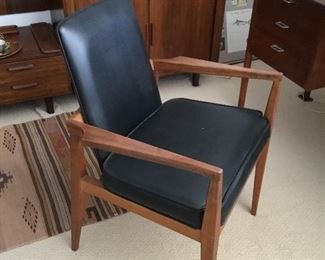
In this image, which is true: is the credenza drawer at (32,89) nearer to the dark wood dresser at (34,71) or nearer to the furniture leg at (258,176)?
the dark wood dresser at (34,71)

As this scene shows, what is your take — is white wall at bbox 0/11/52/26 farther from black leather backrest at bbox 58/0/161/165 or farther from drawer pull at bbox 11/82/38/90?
black leather backrest at bbox 58/0/161/165

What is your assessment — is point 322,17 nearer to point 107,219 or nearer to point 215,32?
point 215,32

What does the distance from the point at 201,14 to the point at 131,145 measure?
1392 millimetres

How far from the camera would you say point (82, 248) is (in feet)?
4.80

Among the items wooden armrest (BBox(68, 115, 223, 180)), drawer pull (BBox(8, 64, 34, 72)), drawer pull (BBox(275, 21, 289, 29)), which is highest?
drawer pull (BBox(275, 21, 289, 29))

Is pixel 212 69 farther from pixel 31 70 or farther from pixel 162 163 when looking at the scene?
pixel 31 70

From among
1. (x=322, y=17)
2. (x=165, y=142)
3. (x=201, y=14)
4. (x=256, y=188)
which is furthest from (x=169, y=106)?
(x=201, y=14)

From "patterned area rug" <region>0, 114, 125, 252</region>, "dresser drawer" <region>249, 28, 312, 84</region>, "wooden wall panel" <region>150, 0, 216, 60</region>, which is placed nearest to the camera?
"patterned area rug" <region>0, 114, 125, 252</region>

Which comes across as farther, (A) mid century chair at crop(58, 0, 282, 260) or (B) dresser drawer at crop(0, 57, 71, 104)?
(B) dresser drawer at crop(0, 57, 71, 104)

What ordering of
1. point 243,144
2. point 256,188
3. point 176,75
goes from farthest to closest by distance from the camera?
point 176,75 < point 256,188 < point 243,144

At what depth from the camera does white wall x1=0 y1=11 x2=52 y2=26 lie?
225cm

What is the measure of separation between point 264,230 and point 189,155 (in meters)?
0.56

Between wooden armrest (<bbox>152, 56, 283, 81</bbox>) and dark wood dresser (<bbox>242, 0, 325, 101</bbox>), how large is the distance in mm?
435

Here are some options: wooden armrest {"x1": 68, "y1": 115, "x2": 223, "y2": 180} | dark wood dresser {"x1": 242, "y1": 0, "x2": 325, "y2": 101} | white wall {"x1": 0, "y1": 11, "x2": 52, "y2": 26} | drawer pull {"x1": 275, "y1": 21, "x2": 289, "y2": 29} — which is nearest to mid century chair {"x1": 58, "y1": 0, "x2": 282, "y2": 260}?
wooden armrest {"x1": 68, "y1": 115, "x2": 223, "y2": 180}
